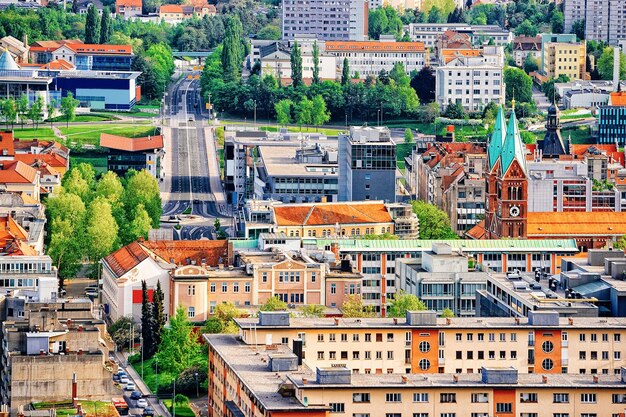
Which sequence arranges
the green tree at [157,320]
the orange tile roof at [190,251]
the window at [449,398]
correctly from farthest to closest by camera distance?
1. the orange tile roof at [190,251]
2. the green tree at [157,320]
3. the window at [449,398]

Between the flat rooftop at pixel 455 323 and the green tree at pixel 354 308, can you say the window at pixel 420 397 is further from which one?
the green tree at pixel 354 308

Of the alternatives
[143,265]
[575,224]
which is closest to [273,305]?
[143,265]

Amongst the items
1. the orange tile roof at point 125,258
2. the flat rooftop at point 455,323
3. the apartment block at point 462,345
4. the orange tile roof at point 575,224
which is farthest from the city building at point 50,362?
the orange tile roof at point 575,224

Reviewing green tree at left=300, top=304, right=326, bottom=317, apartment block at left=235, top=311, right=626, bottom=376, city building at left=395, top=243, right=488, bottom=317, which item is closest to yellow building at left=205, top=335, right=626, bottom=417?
apartment block at left=235, top=311, right=626, bottom=376

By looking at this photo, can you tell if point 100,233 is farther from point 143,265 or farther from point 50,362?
point 50,362

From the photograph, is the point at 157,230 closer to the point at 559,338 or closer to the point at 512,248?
the point at 512,248
